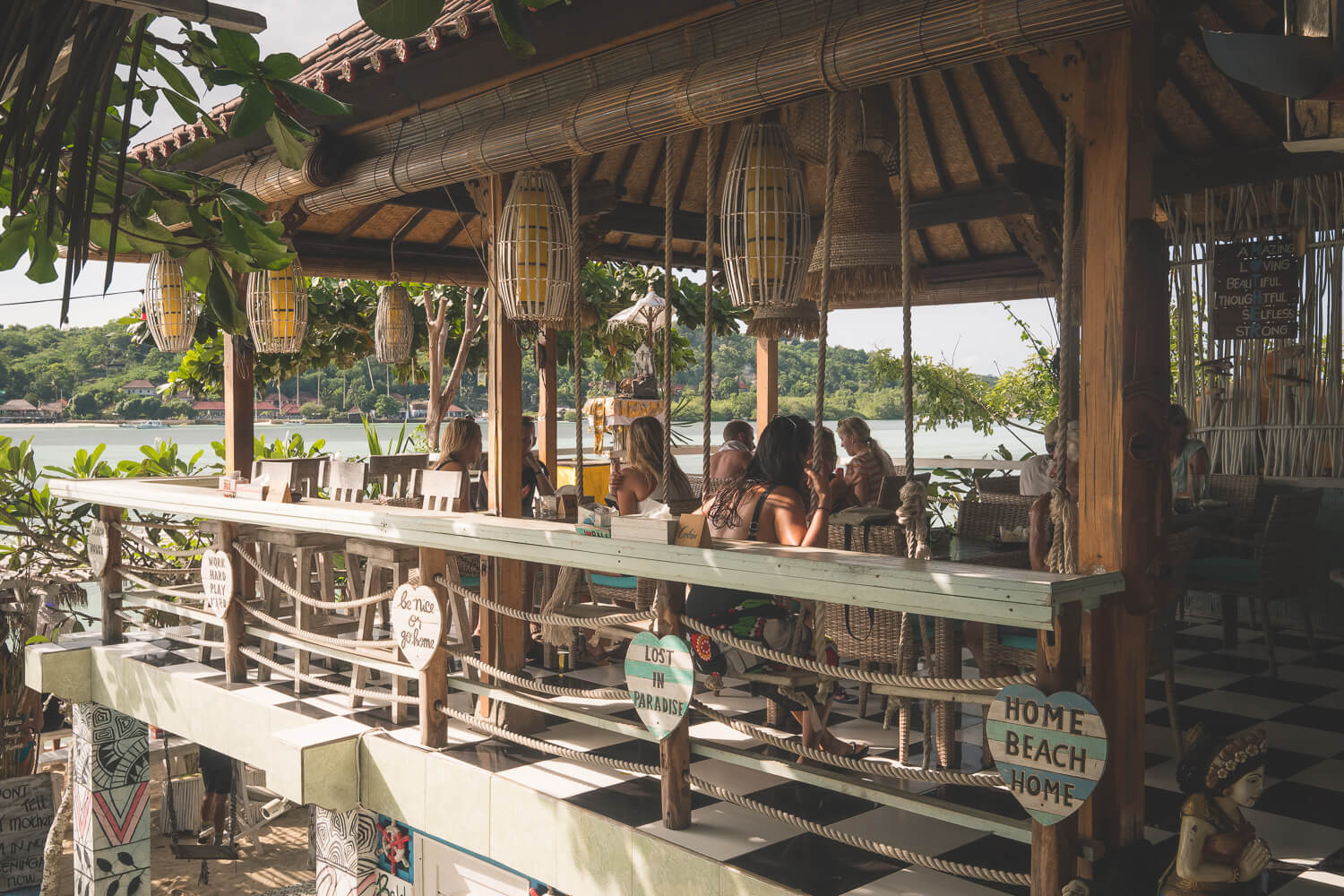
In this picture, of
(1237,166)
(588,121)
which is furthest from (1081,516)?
(1237,166)

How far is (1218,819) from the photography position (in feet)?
8.20

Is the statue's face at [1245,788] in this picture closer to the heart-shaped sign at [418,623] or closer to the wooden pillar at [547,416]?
the heart-shaped sign at [418,623]

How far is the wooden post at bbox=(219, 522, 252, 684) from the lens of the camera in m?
5.36

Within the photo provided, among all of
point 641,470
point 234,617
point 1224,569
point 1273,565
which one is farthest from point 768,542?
point 1224,569

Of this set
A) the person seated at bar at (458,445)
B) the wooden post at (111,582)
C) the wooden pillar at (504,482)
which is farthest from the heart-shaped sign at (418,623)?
the wooden post at (111,582)

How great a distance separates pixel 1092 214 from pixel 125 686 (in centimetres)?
566

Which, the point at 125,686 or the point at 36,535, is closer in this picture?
the point at 125,686

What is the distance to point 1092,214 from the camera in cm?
283

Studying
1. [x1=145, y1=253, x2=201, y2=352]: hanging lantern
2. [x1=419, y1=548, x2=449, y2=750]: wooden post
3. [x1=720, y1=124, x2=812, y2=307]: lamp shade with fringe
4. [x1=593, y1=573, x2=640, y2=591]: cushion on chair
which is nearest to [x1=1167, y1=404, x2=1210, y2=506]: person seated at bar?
[x1=593, y1=573, x2=640, y2=591]: cushion on chair

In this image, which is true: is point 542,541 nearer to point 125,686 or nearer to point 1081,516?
point 1081,516

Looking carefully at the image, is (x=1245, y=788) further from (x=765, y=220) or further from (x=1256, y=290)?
(x=1256, y=290)

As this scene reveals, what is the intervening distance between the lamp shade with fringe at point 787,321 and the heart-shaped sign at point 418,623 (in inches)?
73.1

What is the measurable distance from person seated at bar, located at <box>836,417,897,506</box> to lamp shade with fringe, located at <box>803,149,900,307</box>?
2.10 metres

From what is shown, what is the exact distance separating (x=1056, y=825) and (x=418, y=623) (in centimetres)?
259
